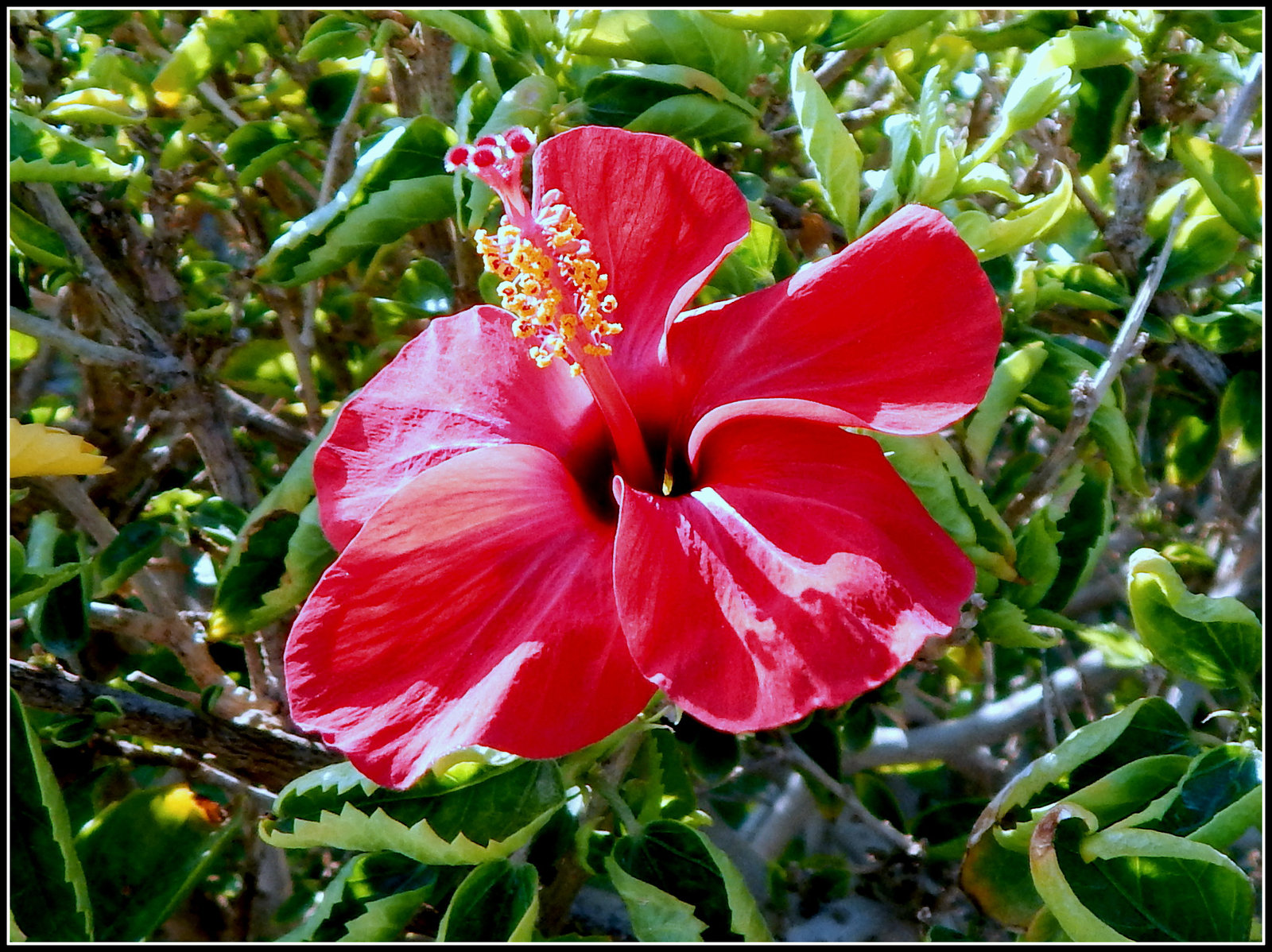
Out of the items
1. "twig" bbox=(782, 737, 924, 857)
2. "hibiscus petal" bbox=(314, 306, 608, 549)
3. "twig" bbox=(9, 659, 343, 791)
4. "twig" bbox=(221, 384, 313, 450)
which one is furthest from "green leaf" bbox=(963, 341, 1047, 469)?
"twig" bbox=(221, 384, 313, 450)

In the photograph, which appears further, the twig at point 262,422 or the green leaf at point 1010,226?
the twig at point 262,422

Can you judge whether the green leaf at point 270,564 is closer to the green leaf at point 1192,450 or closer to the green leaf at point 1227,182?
the green leaf at point 1227,182

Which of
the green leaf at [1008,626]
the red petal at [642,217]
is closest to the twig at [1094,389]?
the green leaf at [1008,626]

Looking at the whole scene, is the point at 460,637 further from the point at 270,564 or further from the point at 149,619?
the point at 149,619

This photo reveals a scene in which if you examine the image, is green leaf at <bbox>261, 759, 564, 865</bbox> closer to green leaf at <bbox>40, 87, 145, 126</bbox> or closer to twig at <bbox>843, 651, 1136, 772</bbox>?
green leaf at <bbox>40, 87, 145, 126</bbox>

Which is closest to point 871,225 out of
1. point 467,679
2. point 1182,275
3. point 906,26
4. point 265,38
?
point 906,26

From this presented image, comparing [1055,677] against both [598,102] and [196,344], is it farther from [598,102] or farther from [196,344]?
[196,344]
